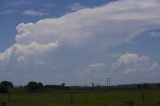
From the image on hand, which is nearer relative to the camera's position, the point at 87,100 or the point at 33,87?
the point at 87,100

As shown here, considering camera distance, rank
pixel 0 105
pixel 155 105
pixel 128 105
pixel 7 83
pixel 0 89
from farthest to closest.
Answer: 1. pixel 7 83
2. pixel 0 89
3. pixel 155 105
4. pixel 0 105
5. pixel 128 105

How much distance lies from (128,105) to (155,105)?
2188cm

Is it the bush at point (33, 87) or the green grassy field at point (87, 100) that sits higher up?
the bush at point (33, 87)

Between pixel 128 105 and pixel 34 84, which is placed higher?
pixel 34 84

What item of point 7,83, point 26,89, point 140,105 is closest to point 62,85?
point 7,83

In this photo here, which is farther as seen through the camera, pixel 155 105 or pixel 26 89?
pixel 26 89

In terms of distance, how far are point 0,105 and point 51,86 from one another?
→ 132 meters

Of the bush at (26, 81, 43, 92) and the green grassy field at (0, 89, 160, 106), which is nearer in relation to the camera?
the green grassy field at (0, 89, 160, 106)

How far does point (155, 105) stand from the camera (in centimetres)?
3344

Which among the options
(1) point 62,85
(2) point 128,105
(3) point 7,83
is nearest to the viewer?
(2) point 128,105

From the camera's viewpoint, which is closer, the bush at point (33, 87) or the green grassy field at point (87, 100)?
the green grassy field at point (87, 100)

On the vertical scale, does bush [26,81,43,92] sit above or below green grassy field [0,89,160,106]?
above

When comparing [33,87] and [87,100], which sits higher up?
[33,87]

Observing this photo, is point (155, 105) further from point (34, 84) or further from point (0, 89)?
point (34, 84)
